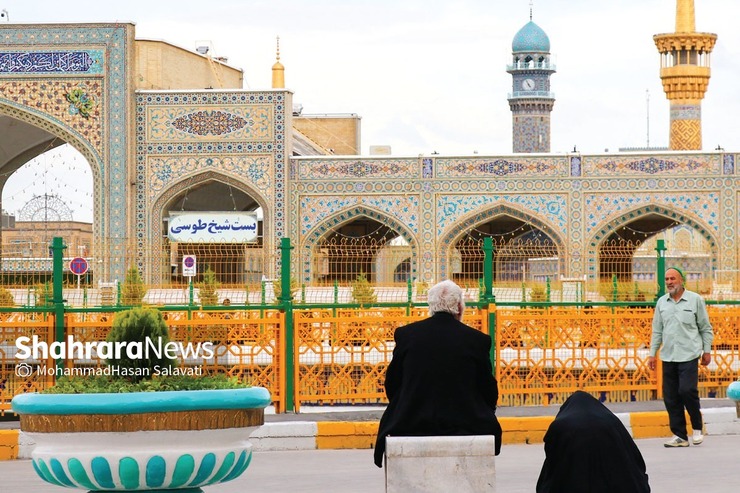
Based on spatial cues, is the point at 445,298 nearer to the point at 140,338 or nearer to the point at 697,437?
the point at 140,338

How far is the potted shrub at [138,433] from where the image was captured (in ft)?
Answer: 15.3

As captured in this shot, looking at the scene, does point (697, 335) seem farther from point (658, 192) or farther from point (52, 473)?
point (658, 192)

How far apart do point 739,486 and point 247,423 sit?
7.55 feet

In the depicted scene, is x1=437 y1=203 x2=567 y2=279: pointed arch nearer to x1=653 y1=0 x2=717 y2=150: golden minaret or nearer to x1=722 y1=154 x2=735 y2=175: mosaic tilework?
x1=722 y1=154 x2=735 y2=175: mosaic tilework

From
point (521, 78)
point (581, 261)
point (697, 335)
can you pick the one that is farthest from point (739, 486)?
point (521, 78)

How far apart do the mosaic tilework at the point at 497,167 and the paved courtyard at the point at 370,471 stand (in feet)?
56.8

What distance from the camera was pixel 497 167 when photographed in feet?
81.2

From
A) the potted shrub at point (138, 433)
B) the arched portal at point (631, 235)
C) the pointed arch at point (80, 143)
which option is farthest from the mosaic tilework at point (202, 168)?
the potted shrub at point (138, 433)

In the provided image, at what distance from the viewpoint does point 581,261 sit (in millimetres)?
24062

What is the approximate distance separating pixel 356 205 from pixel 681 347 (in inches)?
699

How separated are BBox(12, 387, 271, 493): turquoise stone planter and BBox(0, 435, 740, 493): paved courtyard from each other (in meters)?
1.28

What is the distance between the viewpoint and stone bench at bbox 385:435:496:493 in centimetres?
435

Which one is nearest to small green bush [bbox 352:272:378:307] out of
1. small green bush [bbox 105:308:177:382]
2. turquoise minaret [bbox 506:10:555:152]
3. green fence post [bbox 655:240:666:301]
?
green fence post [bbox 655:240:666:301]

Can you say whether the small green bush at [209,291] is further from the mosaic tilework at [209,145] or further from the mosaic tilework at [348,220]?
the mosaic tilework at [209,145]
